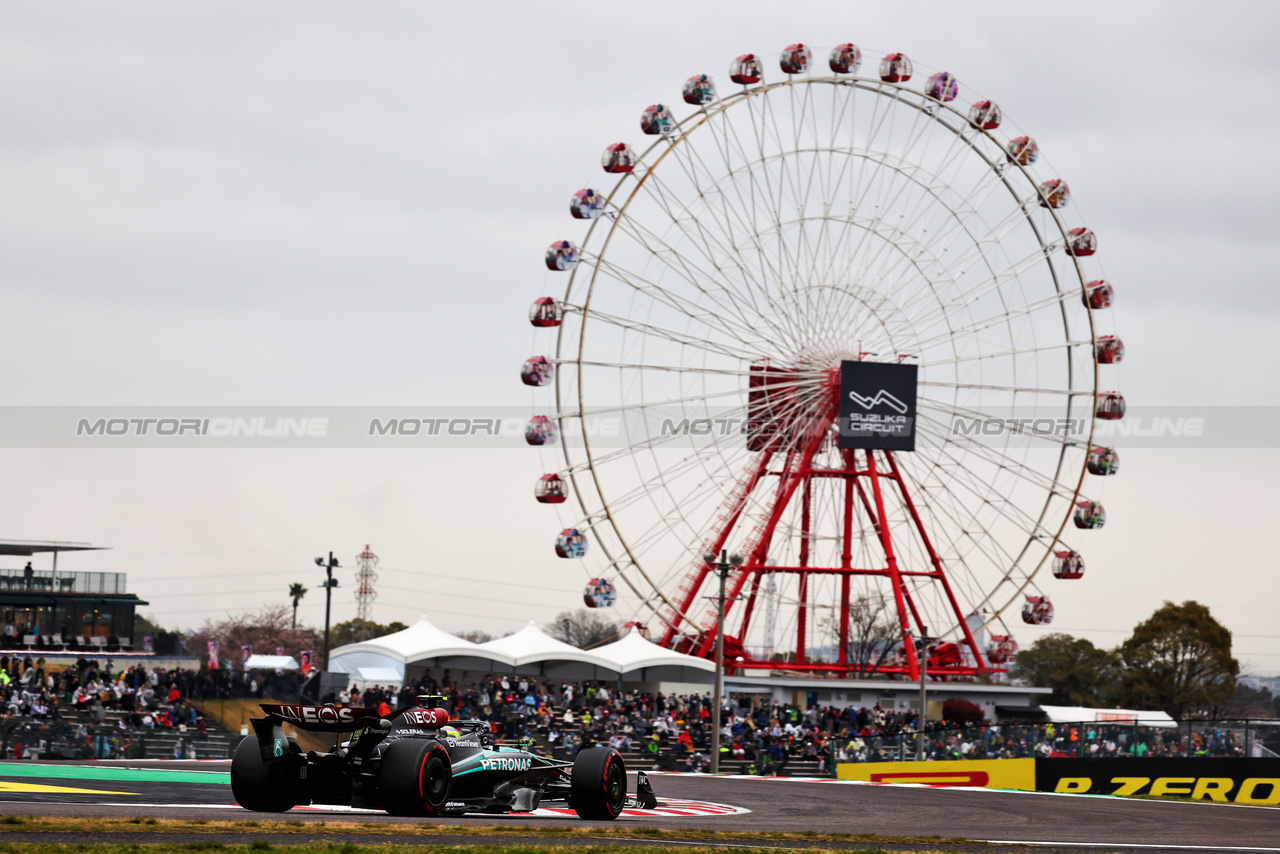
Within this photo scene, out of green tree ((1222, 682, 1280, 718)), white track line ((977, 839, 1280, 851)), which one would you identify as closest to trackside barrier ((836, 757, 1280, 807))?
white track line ((977, 839, 1280, 851))

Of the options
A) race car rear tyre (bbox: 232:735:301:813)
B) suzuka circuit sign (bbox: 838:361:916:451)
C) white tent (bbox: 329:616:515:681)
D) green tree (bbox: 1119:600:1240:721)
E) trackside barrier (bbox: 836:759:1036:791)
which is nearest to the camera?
race car rear tyre (bbox: 232:735:301:813)

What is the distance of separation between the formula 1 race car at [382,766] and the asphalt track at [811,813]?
0.94ft

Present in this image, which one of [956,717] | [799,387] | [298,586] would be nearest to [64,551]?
[799,387]

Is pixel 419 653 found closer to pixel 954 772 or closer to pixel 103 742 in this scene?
pixel 103 742

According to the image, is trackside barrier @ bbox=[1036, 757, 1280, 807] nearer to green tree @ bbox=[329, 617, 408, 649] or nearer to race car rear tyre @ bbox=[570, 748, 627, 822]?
race car rear tyre @ bbox=[570, 748, 627, 822]

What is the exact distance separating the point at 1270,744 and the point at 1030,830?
1293 cm

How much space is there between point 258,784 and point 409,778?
5.71 feet

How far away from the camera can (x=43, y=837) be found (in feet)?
43.3

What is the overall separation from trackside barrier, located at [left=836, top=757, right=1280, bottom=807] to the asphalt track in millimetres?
2133

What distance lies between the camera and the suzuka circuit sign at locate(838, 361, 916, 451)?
160 feet

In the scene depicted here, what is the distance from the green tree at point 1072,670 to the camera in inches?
3871

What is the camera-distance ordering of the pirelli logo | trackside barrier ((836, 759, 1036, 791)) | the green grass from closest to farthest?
the green grass, the pirelli logo, trackside barrier ((836, 759, 1036, 791))

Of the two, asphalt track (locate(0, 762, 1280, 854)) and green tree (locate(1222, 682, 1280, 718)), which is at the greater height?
asphalt track (locate(0, 762, 1280, 854))

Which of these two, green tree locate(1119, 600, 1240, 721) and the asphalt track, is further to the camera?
green tree locate(1119, 600, 1240, 721)
